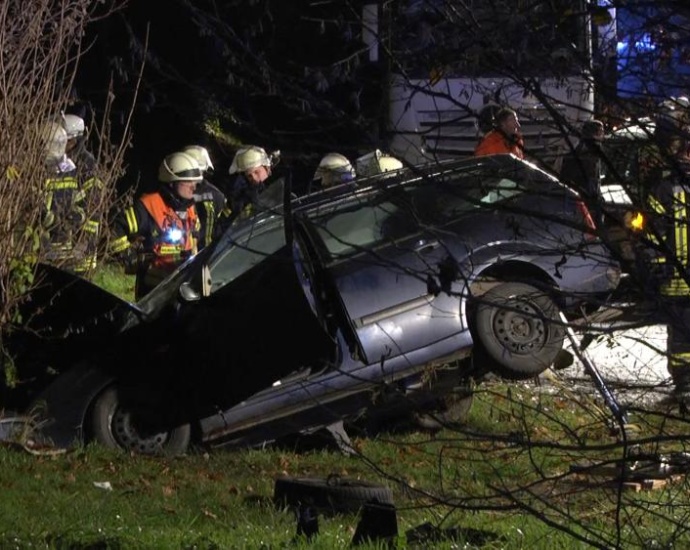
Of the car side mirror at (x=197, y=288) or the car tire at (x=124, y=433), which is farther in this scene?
the car tire at (x=124, y=433)

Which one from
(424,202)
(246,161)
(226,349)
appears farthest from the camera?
(226,349)

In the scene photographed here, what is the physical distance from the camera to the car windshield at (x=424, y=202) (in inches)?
149

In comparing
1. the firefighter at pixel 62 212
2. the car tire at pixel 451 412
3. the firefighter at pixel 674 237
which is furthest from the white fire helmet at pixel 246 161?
the firefighter at pixel 674 237

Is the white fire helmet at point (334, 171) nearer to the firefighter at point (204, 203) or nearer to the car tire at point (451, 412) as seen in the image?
the car tire at point (451, 412)

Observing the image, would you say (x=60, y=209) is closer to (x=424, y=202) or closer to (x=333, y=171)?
(x=333, y=171)

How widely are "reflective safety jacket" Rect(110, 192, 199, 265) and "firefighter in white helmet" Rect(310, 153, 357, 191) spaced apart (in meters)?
6.88

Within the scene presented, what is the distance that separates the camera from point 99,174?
9859mm

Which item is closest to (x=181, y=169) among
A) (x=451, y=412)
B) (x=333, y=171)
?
(x=451, y=412)

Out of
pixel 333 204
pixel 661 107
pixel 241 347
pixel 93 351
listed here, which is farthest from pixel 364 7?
pixel 93 351

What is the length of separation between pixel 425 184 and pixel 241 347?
524 centimetres

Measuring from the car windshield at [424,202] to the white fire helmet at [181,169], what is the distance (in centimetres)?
717

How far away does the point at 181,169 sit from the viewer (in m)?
11.6

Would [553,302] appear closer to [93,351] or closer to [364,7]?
[364,7]

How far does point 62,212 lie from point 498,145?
19.8 feet
